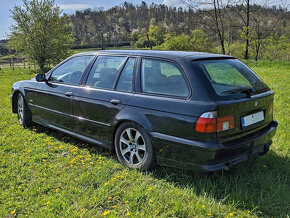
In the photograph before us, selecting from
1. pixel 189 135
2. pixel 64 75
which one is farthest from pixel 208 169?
pixel 64 75

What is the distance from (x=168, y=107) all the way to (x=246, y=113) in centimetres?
88

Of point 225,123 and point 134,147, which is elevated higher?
point 225,123

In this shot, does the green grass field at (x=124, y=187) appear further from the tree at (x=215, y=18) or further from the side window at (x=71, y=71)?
the tree at (x=215, y=18)

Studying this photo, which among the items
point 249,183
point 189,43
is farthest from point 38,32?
point 249,183

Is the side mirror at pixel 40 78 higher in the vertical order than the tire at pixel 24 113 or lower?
higher

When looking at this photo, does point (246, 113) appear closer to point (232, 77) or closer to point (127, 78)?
point (232, 77)

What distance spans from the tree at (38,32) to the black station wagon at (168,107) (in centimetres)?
2571

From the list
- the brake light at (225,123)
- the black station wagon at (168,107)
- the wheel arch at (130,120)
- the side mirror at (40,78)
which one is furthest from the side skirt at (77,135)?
the brake light at (225,123)

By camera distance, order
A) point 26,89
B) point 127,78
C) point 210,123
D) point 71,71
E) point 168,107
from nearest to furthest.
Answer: point 210,123 < point 168,107 < point 127,78 < point 71,71 < point 26,89

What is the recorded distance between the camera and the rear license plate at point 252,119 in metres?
3.09

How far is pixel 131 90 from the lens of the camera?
11.6 ft

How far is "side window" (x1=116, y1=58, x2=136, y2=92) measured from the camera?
3.61m

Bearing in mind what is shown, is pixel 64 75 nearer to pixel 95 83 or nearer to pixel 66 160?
pixel 95 83

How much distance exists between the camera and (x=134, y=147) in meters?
3.51
